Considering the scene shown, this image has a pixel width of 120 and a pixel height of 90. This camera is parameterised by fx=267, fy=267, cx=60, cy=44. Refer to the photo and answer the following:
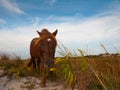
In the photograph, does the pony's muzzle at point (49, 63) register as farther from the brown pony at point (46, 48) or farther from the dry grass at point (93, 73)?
the dry grass at point (93, 73)

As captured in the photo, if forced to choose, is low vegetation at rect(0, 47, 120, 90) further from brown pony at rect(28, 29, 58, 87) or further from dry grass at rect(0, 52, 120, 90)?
brown pony at rect(28, 29, 58, 87)

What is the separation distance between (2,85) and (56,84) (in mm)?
1709

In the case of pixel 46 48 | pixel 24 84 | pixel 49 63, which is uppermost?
pixel 46 48

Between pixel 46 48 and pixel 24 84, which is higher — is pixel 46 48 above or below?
above

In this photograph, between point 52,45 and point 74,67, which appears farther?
point 52,45

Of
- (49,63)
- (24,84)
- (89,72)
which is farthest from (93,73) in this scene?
(24,84)

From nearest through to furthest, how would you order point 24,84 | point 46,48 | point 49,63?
1. point 49,63
2. point 46,48
3. point 24,84

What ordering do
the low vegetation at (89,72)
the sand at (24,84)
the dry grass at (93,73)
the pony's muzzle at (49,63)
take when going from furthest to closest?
the sand at (24,84) → the pony's muzzle at (49,63) → the dry grass at (93,73) → the low vegetation at (89,72)

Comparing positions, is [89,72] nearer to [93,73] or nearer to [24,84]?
[93,73]

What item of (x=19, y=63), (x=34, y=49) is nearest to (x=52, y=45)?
(x=34, y=49)

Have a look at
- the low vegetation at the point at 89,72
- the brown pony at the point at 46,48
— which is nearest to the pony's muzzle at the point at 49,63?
the brown pony at the point at 46,48

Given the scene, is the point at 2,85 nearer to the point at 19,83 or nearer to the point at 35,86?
the point at 19,83

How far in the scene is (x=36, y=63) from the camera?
327 inches

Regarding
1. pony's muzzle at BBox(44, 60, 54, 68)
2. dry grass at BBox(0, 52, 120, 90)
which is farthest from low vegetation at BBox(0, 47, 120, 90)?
pony's muzzle at BBox(44, 60, 54, 68)
